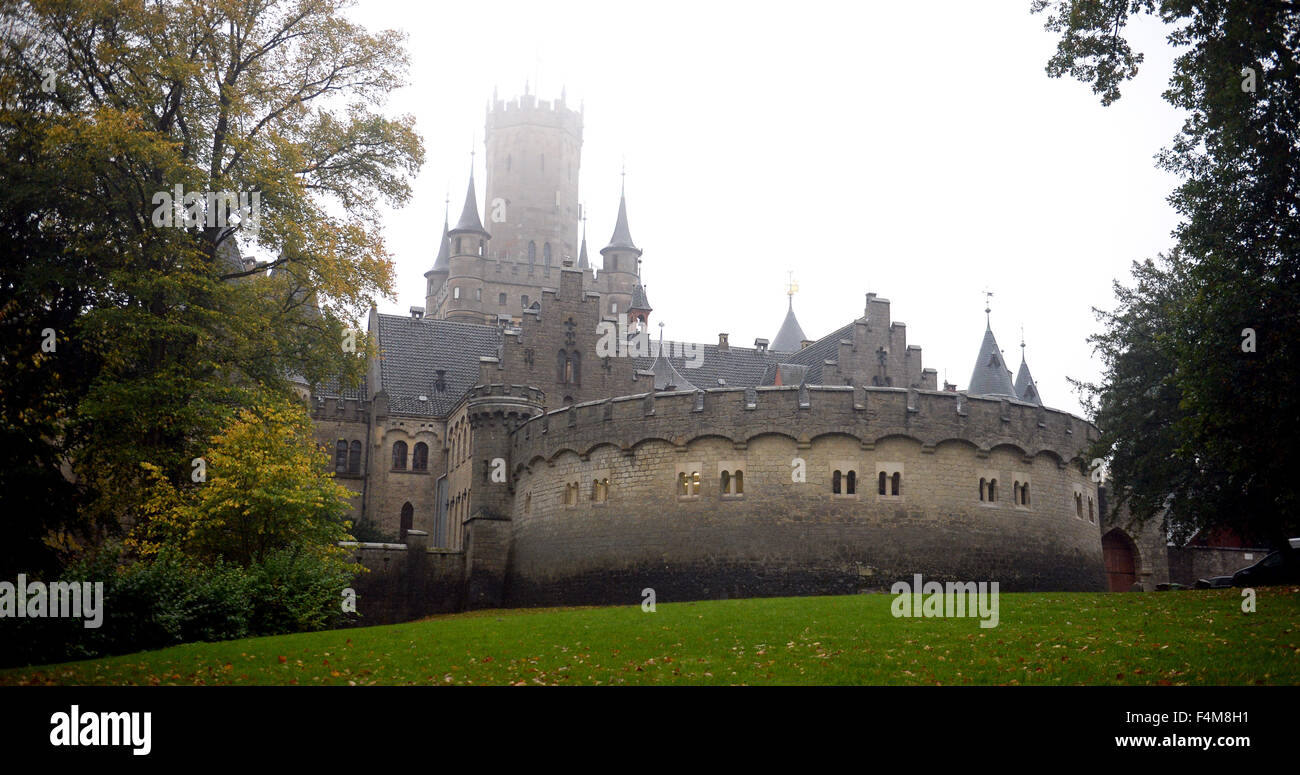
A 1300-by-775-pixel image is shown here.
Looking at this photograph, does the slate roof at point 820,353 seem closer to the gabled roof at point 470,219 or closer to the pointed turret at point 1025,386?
the pointed turret at point 1025,386

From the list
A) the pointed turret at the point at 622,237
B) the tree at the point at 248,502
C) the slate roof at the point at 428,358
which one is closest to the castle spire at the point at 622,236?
the pointed turret at the point at 622,237

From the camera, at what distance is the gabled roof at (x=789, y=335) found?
240ft

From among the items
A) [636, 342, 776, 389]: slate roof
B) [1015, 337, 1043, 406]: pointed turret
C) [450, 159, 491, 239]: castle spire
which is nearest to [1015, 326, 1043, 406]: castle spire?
[1015, 337, 1043, 406]: pointed turret

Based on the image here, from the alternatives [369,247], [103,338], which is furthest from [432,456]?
[103,338]

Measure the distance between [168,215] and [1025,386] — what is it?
41650 millimetres

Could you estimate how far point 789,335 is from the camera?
73812 mm

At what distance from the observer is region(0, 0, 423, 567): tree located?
92.0ft

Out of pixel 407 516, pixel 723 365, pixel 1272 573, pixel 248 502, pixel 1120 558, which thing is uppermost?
pixel 723 365

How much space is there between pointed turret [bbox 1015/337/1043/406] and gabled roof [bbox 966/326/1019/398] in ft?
2.77

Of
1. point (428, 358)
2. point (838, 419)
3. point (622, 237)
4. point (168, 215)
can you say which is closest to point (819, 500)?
point (838, 419)

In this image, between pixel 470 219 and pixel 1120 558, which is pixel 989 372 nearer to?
pixel 1120 558

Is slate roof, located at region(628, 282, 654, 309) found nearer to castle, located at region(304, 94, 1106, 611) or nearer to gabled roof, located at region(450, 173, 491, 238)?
castle, located at region(304, 94, 1106, 611)

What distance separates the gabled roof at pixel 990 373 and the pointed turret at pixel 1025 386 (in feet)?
2.77
